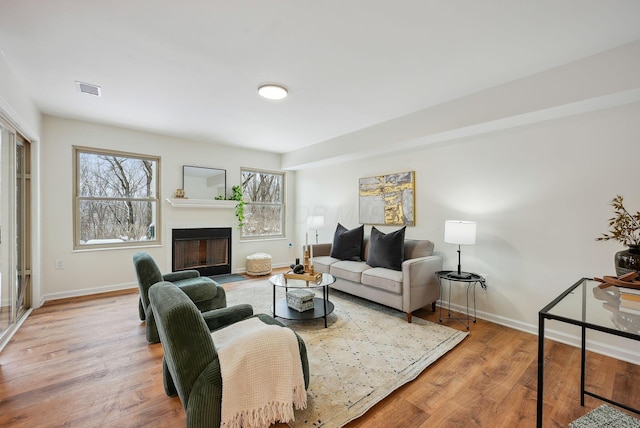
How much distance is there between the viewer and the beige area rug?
1801 mm

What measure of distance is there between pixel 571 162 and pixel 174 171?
5.39 meters

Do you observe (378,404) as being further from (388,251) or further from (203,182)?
(203,182)

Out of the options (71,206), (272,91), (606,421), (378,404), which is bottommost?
(378,404)

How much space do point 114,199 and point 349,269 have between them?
3.78 metres

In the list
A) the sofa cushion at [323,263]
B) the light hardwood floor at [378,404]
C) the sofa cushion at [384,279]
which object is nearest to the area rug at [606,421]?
the light hardwood floor at [378,404]

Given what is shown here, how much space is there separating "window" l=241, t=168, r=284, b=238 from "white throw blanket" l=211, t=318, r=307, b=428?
4.38 metres

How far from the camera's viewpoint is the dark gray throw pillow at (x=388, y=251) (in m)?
3.53

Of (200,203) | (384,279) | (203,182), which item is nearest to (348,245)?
(384,279)

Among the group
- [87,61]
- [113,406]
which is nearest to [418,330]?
[113,406]

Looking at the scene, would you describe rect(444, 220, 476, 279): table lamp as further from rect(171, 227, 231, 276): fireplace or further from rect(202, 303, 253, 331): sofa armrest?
rect(171, 227, 231, 276): fireplace

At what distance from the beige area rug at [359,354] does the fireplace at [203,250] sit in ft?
6.40

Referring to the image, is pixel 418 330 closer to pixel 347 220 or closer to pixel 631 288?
pixel 631 288

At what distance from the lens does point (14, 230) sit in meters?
2.93

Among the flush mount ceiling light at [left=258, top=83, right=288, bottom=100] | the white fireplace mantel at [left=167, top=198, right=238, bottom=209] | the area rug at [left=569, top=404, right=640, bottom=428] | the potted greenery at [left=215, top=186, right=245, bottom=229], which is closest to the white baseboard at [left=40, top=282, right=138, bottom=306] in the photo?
the white fireplace mantel at [left=167, top=198, right=238, bottom=209]
